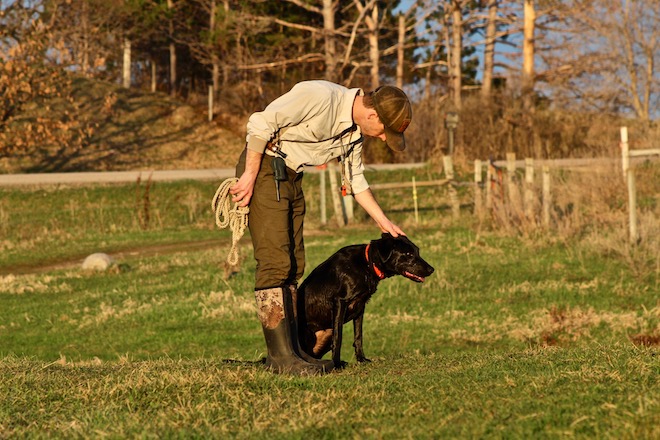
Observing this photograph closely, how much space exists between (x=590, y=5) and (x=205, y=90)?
806 inches

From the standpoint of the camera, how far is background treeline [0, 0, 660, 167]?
124 ft

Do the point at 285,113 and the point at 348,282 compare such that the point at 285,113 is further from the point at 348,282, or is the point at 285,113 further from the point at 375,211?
the point at 348,282

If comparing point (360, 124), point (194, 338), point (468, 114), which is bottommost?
point (194, 338)

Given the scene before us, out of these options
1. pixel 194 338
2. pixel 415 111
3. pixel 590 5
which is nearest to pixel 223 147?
pixel 415 111

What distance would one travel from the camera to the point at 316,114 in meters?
6.18

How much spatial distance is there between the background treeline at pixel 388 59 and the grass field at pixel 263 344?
11.5m

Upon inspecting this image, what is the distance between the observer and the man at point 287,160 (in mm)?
6141

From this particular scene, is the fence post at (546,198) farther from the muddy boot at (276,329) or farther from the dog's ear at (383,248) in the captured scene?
the muddy boot at (276,329)

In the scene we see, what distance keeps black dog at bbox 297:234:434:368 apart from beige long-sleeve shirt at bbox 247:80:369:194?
0.72 meters

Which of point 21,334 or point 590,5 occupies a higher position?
point 590,5

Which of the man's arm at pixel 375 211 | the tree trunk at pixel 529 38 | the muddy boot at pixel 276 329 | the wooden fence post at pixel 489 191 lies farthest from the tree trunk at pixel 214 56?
the muddy boot at pixel 276 329

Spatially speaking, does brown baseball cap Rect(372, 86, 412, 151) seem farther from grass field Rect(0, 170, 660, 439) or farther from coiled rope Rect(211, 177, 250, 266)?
grass field Rect(0, 170, 660, 439)

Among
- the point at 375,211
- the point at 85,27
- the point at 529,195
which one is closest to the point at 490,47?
the point at 85,27

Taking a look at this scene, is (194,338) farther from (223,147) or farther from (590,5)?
(590,5)
